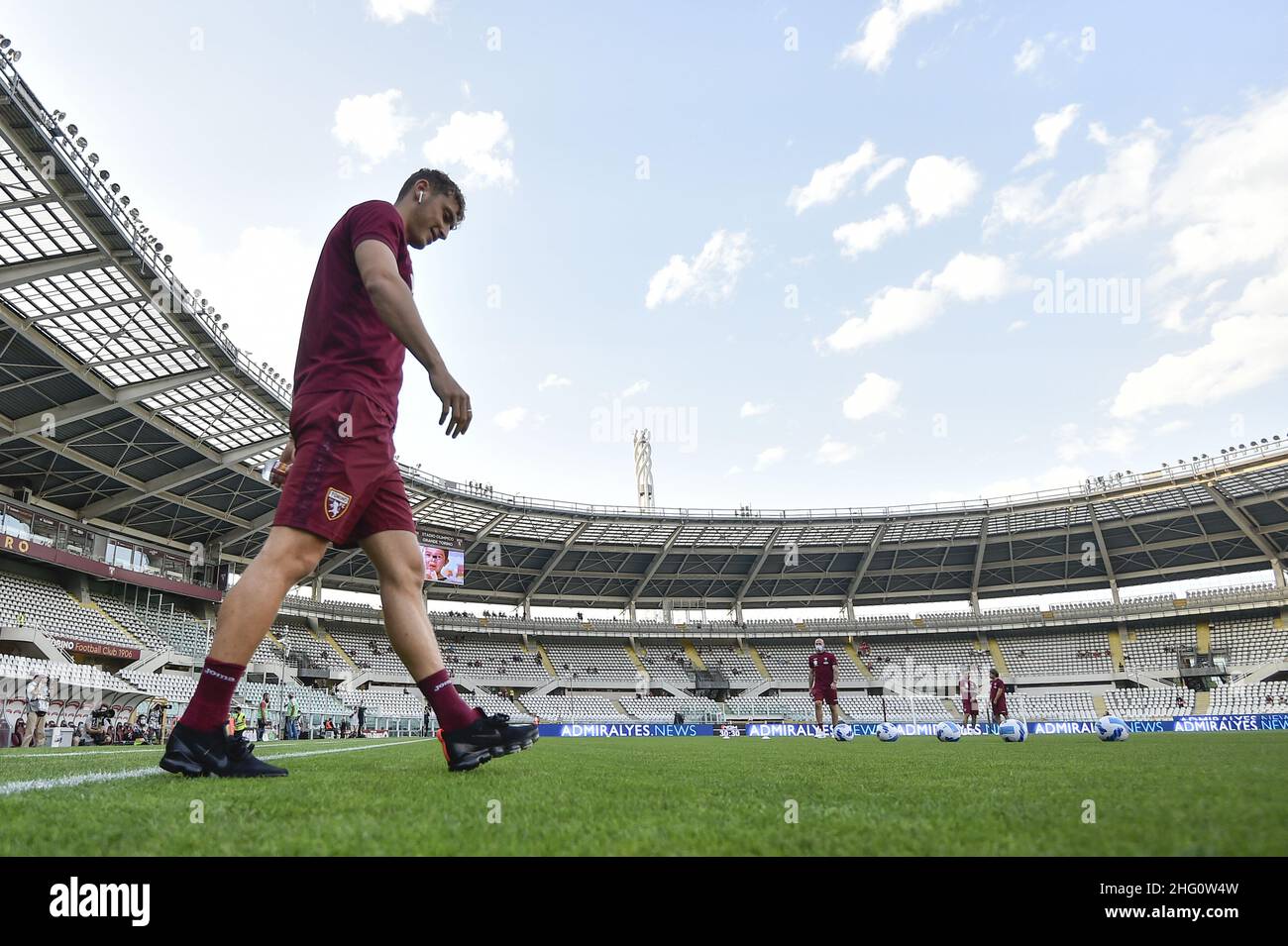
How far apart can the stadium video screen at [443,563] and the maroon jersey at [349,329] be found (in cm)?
3850

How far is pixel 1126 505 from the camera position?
142 feet

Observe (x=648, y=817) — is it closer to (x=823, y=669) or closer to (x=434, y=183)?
(x=434, y=183)

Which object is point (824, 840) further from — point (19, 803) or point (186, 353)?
point (186, 353)

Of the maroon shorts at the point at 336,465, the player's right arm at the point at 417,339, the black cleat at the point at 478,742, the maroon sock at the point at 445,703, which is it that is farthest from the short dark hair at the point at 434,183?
the black cleat at the point at 478,742

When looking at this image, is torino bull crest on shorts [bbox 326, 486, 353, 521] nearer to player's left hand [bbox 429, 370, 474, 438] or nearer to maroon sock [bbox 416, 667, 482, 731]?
player's left hand [bbox 429, 370, 474, 438]

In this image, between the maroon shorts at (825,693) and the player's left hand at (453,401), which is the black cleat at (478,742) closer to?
the player's left hand at (453,401)

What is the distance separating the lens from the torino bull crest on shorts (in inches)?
121

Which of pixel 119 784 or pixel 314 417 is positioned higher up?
pixel 314 417

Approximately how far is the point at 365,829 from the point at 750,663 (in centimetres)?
5274

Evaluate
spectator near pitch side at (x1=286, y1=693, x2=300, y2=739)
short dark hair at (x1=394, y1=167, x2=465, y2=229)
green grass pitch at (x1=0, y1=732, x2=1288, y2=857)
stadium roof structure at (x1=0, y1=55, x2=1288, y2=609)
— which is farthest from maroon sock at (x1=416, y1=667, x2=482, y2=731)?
spectator near pitch side at (x1=286, y1=693, x2=300, y2=739)

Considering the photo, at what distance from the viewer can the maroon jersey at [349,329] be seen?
10.9 ft

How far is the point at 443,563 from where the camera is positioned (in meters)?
41.8

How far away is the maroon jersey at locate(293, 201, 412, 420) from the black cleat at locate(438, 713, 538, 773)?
57.7 inches
